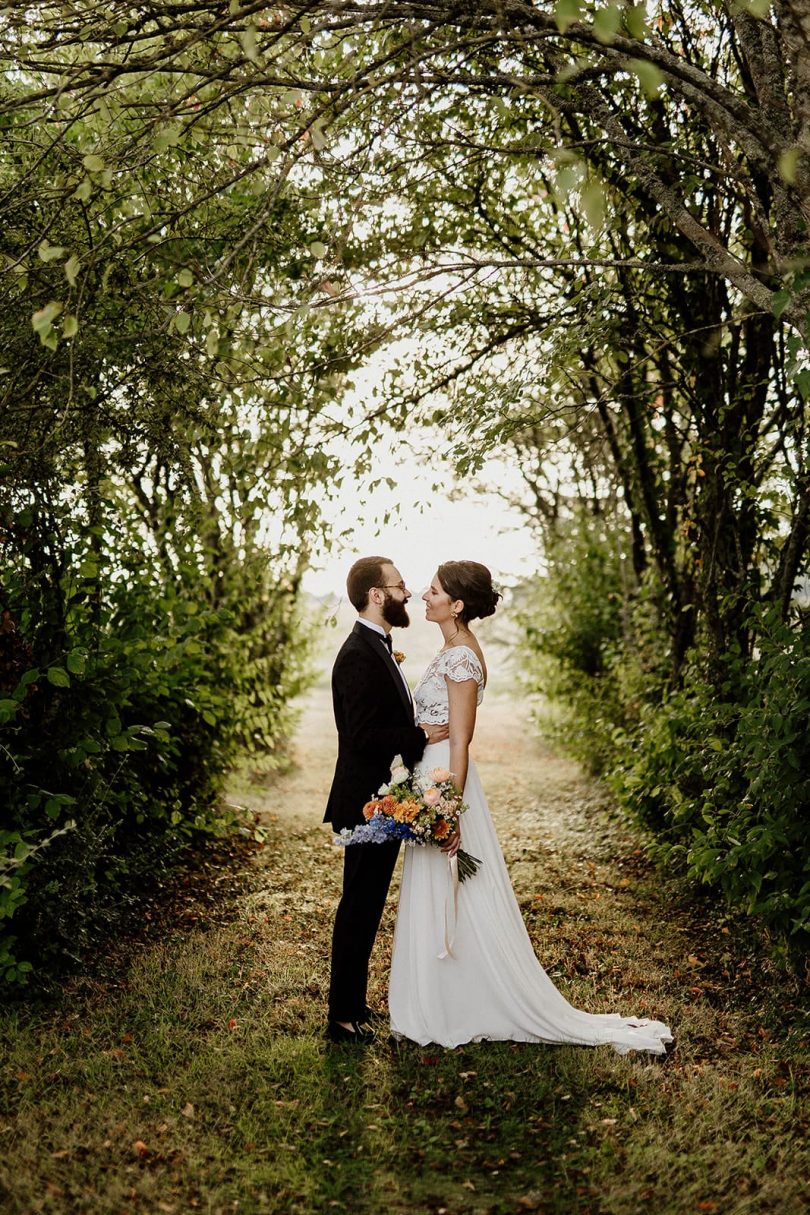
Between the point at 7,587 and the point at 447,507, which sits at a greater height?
the point at 447,507

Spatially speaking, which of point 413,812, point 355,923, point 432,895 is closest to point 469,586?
point 413,812

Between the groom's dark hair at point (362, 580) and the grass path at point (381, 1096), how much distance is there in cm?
211

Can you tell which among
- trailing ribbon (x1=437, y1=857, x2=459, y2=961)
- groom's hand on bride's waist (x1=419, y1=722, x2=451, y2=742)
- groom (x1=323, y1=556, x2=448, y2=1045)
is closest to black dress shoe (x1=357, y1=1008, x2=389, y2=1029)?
groom (x1=323, y1=556, x2=448, y2=1045)

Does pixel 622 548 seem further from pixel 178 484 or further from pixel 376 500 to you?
pixel 178 484

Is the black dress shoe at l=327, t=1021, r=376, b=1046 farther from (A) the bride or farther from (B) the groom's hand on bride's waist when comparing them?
(B) the groom's hand on bride's waist

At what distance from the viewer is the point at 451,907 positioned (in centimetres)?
482

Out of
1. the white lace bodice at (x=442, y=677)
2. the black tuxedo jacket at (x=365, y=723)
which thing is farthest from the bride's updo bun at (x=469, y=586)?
the black tuxedo jacket at (x=365, y=723)

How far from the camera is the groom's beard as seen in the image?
196 inches

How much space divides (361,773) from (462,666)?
0.71 meters

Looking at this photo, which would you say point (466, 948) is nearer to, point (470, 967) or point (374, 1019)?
point (470, 967)

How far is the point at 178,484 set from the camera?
21.2ft

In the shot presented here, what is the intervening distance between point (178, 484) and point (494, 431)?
2196 millimetres

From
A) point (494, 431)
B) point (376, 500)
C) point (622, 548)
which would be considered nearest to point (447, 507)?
point (622, 548)

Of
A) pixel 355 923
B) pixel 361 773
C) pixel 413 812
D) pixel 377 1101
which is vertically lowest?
pixel 377 1101
